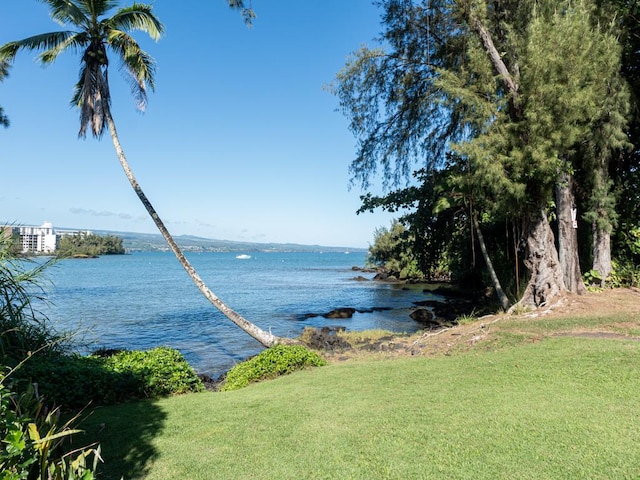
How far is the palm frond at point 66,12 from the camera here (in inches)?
454

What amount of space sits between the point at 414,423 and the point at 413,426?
0.31 ft

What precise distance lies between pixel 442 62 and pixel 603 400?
1458 cm

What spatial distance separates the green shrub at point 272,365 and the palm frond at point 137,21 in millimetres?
10130

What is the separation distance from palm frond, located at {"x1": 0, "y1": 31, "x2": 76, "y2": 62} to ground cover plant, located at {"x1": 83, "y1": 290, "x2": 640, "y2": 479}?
1102 centimetres

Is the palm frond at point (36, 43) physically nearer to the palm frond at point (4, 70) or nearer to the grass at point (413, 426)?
the palm frond at point (4, 70)

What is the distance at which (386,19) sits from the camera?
16734 mm

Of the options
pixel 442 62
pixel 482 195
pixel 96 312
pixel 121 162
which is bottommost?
pixel 96 312

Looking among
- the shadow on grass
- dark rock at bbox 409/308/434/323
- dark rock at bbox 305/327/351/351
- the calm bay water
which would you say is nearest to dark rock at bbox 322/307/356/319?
the calm bay water

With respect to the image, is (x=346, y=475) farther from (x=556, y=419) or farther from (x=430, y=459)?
(x=556, y=419)

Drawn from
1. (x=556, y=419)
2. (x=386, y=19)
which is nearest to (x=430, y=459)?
(x=556, y=419)

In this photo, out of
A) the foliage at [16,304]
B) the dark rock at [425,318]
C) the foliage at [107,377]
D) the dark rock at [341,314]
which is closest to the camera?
the foliage at [107,377]

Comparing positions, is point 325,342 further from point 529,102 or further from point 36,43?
point 36,43

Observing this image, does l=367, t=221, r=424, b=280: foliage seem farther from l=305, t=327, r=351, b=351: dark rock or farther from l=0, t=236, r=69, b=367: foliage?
l=0, t=236, r=69, b=367: foliage

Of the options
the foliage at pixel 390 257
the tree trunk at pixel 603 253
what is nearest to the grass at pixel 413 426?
the tree trunk at pixel 603 253
